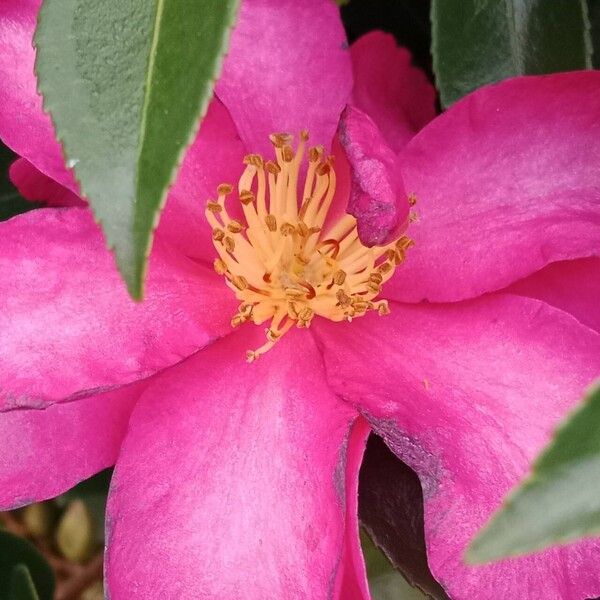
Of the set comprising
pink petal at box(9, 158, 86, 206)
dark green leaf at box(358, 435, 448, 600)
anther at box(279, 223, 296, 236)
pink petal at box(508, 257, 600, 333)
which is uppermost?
pink petal at box(9, 158, 86, 206)

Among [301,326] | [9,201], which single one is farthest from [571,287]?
[9,201]

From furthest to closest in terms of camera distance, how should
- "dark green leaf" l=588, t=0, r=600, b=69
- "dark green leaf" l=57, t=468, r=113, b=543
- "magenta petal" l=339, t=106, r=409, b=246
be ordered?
"dark green leaf" l=57, t=468, r=113, b=543, "dark green leaf" l=588, t=0, r=600, b=69, "magenta petal" l=339, t=106, r=409, b=246

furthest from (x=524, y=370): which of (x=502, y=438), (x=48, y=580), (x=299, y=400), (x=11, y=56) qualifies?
(x=48, y=580)

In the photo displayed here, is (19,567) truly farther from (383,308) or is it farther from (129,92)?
(129,92)

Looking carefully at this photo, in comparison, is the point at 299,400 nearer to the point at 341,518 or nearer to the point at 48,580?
the point at 341,518

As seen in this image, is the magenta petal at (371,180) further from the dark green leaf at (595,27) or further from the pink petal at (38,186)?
the dark green leaf at (595,27)

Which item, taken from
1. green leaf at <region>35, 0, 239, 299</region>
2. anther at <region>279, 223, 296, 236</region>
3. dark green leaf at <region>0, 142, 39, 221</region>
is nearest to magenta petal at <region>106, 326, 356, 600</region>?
anther at <region>279, 223, 296, 236</region>

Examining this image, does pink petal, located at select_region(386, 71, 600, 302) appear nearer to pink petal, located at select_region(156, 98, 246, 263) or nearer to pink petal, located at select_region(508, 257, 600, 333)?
pink petal, located at select_region(508, 257, 600, 333)
